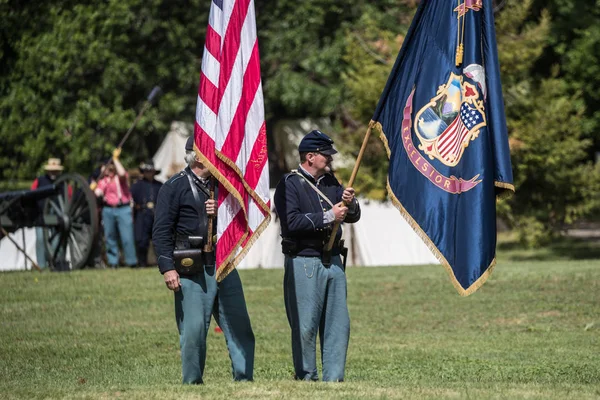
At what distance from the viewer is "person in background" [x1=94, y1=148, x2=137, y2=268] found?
2144 centimetres

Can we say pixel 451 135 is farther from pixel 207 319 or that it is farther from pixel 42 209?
pixel 42 209

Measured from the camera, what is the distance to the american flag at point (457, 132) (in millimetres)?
9516

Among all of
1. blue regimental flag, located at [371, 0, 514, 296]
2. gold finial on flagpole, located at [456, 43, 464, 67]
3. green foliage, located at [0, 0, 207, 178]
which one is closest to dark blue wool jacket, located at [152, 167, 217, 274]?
blue regimental flag, located at [371, 0, 514, 296]

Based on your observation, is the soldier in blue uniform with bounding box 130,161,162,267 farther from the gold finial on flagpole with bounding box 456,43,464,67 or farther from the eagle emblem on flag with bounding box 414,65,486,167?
the gold finial on flagpole with bounding box 456,43,464,67

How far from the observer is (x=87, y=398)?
8430 millimetres

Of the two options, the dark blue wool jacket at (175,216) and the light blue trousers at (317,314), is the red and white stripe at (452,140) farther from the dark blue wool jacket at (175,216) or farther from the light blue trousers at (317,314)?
the dark blue wool jacket at (175,216)

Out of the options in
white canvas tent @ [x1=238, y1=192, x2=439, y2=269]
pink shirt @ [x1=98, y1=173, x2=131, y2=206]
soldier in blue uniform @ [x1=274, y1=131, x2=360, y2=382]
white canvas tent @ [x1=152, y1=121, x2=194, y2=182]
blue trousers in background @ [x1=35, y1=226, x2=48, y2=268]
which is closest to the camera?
soldier in blue uniform @ [x1=274, y1=131, x2=360, y2=382]

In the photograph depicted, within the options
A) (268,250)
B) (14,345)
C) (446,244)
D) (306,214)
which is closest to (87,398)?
(306,214)

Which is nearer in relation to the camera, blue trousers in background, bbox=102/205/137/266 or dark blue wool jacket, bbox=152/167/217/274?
dark blue wool jacket, bbox=152/167/217/274

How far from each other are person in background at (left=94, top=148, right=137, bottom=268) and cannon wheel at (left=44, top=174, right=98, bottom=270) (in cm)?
119

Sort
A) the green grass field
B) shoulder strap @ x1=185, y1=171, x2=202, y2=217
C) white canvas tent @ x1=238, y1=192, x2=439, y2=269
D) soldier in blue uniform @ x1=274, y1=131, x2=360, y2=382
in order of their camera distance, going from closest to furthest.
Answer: the green grass field, soldier in blue uniform @ x1=274, y1=131, x2=360, y2=382, shoulder strap @ x1=185, y1=171, x2=202, y2=217, white canvas tent @ x1=238, y1=192, x2=439, y2=269

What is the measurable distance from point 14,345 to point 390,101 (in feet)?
18.4

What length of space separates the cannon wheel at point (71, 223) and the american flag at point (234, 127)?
32.6 ft

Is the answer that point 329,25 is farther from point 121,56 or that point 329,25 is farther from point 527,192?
point 527,192
